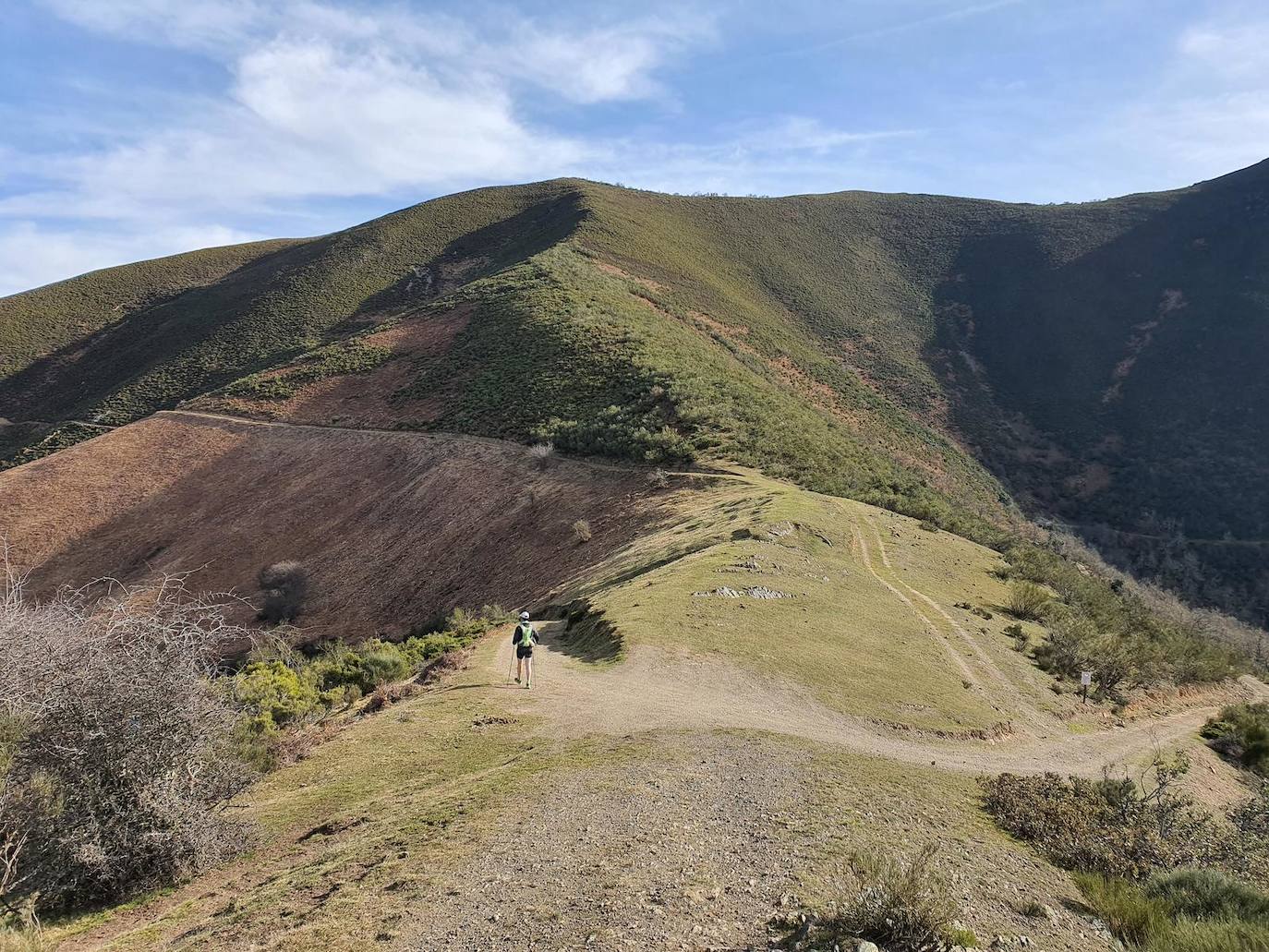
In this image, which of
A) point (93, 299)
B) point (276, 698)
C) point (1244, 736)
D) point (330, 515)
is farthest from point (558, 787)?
point (93, 299)

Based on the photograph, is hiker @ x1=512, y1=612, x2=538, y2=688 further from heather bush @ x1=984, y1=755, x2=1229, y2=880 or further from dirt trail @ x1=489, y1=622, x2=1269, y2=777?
heather bush @ x1=984, y1=755, x2=1229, y2=880

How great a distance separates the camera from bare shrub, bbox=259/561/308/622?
26.1 meters

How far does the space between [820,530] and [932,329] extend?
2412 inches

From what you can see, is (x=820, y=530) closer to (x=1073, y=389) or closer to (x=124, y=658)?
(x=124, y=658)

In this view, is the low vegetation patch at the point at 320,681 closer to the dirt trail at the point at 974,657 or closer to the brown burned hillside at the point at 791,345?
the dirt trail at the point at 974,657

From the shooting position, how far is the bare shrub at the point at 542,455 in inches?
1180

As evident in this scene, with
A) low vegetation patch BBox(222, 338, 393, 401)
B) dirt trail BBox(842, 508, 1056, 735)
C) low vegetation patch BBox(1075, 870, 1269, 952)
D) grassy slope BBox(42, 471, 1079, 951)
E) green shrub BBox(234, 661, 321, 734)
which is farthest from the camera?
low vegetation patch BBox(222, 338, 393, 401)

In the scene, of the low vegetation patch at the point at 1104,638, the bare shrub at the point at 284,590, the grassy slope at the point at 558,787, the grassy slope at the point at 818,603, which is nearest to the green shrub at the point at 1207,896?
the grassy slope at the point at 558,787

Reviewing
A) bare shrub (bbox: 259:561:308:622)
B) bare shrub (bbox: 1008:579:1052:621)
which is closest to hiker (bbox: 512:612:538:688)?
bare shrub (bbox: 1008:579:1052:621)

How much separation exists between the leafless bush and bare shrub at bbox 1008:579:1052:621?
17.7m

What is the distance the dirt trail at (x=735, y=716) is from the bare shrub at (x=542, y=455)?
1682cm

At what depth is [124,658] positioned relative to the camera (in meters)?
6.88

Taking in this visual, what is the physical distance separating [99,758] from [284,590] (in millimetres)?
22246

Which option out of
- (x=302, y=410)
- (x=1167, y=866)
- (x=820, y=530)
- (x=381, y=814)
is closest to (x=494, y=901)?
(x=381, y=814)
